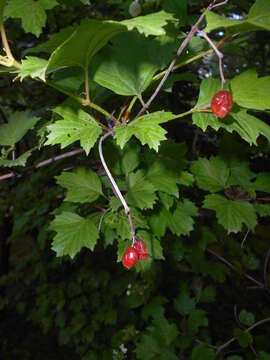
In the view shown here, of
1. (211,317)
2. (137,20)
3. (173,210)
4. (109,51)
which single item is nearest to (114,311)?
(211,317)

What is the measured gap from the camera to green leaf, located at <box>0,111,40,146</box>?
62.5 inches

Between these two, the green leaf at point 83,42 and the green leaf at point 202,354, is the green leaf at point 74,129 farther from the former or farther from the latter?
the green leaf at point 202,354

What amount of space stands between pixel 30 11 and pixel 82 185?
0.76 meters

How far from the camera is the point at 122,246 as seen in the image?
4.85ft

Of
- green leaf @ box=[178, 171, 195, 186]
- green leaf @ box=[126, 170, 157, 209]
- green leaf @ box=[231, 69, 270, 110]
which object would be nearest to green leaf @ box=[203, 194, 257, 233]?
green leaf @ box=[178, 171, 195, 186]

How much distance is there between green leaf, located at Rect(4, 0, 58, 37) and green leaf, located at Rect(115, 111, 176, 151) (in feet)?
2.29

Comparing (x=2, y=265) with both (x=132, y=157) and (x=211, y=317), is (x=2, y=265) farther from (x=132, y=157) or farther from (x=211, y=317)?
(x=132, y=157)

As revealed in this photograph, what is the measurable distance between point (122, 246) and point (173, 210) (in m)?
0.35

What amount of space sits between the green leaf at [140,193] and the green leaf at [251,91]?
21.1 inches

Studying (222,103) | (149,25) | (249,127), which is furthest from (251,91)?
(149,25)

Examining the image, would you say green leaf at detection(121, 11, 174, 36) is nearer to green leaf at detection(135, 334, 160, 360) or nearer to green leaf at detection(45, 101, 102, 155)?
green leaf at detection(45, 101, 102, 155)

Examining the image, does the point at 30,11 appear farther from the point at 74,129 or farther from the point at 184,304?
the point at 184,304

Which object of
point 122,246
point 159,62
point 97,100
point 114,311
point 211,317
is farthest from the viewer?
point 211,317

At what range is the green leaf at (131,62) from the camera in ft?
3.60
